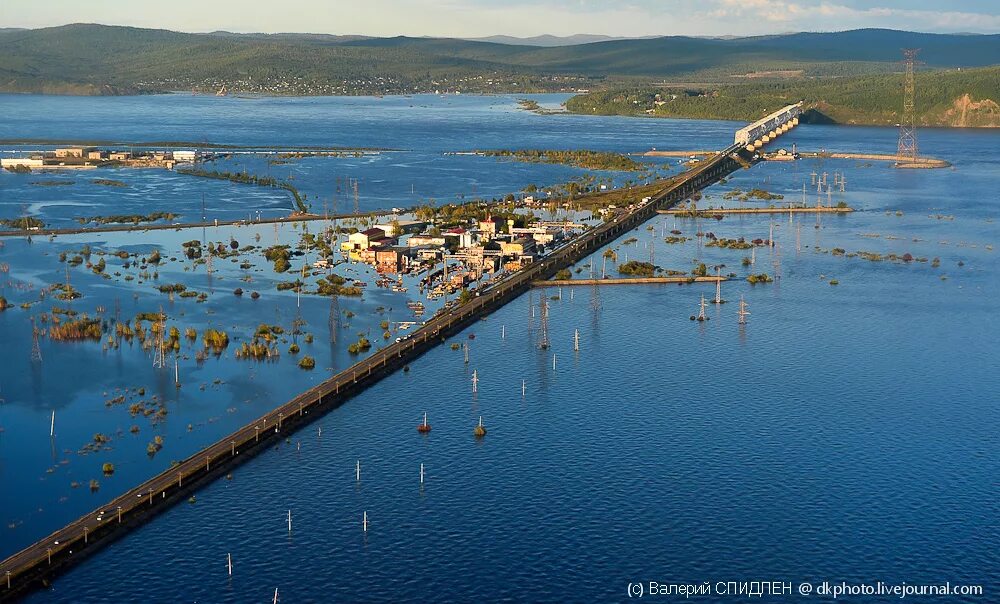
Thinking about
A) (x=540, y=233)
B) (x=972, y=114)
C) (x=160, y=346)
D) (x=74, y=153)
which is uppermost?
(x=972, y=114)

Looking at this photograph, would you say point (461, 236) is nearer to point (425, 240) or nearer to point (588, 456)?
point (425, 240)

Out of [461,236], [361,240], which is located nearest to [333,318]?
[361,240]

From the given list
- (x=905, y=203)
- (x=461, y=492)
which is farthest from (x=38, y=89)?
(x=461, y=492)

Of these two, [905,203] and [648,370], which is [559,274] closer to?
[648,370]

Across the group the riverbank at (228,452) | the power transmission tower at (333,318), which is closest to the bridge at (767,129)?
the riverbank at (228,452)

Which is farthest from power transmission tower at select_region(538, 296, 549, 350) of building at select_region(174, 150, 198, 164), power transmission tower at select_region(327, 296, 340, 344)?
building at select_region(174, 150, 198, 164)

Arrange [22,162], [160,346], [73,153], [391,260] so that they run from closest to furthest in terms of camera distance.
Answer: [160,346], [391,260], [22,162], [73,153]

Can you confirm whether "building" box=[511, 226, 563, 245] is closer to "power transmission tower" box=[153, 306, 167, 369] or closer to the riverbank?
the riverbank
